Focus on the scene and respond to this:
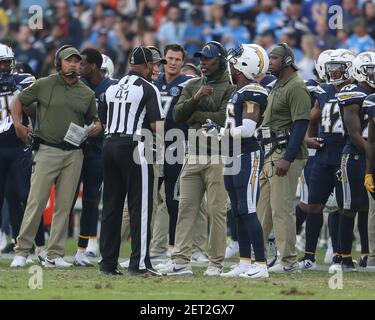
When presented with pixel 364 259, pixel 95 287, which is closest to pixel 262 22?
pixel 364 259

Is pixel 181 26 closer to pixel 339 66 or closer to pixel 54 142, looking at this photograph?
pixel 339 66

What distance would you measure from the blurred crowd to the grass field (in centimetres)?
880

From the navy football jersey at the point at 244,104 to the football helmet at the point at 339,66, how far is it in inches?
72.2

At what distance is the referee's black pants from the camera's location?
37.4ft

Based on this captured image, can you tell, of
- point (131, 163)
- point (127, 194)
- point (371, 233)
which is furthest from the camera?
point (371, 233)

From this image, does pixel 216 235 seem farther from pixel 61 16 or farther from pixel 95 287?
pixel 61 16

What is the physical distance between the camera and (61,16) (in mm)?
24641

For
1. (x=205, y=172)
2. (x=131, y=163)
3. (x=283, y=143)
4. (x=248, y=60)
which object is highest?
(x=248, y=60)

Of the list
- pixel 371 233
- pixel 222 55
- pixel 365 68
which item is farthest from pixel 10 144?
pixel 371 233

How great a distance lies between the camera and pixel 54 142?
1270 centimetres

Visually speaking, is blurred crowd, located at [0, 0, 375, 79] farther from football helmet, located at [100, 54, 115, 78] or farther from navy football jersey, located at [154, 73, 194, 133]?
navy football jersey, located at [154, 73, 194, 133]

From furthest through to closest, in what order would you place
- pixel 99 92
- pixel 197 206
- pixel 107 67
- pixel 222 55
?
pixel 107 67 < pixel 99 92 < pixel 197 206 < pixel 222 55

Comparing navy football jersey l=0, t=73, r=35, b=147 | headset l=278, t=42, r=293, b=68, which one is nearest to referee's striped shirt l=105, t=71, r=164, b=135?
headset l=278, t=42, r=293, b=68

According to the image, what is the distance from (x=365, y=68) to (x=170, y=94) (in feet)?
7.57
